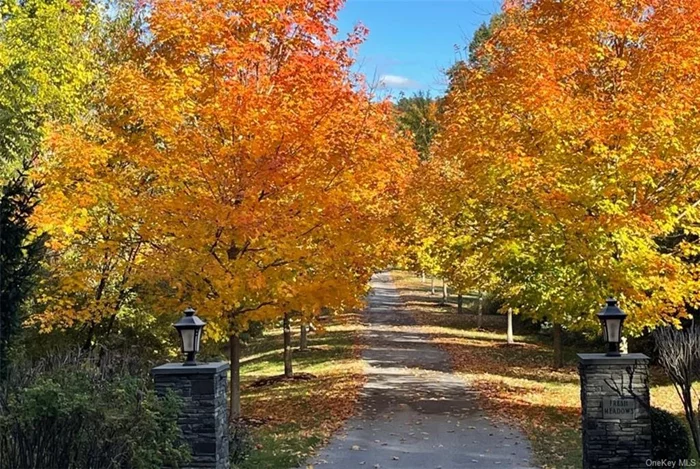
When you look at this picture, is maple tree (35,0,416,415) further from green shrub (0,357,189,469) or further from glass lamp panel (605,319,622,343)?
glass lamp panel (605,319,622,343)

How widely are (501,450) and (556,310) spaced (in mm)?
3558

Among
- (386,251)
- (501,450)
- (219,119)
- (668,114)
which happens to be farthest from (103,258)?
(668,114)

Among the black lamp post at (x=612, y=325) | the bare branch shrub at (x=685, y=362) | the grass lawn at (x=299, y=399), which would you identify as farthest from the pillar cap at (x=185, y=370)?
the bare branch shrub at (x=685, y=362)

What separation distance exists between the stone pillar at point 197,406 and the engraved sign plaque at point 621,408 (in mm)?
4572

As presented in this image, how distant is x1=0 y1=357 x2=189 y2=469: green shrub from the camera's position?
5.83 meters

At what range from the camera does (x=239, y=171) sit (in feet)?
33.5

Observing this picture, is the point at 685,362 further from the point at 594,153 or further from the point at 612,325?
the point at 594,153

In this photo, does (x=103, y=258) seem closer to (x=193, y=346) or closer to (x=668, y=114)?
(x=193, y=346)

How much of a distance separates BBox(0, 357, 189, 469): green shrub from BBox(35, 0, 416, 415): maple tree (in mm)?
3379

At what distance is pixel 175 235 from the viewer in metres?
10.0

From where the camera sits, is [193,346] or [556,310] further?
[556,310]

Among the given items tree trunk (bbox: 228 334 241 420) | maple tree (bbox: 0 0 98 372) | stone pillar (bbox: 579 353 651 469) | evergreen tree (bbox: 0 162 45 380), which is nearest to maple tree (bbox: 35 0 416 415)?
tree trunk (bbox: 228 334 241 420)

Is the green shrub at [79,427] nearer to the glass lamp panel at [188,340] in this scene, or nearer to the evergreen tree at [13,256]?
the glass lamp panel at [188,340]

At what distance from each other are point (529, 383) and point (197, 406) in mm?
11538
